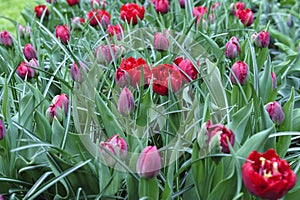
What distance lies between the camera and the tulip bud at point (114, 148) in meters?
0.97

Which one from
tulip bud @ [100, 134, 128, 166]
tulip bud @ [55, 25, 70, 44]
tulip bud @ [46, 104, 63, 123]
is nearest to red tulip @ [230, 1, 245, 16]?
tulip bud @ [55, 25, 70, 44]

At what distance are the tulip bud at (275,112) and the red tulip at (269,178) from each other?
32 centimetres

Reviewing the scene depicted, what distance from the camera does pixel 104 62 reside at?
58.7 inches

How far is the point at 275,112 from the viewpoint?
1164 mm

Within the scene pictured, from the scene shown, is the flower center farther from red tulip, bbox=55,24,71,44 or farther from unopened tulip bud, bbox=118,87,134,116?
red tulip, bbox=55,24,71,44

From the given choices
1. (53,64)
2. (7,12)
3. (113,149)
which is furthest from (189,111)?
(7,12)

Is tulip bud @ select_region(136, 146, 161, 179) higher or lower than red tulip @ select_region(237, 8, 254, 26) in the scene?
higher

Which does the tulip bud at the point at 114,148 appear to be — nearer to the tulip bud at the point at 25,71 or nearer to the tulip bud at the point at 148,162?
the tulip bud at the point at 148,162

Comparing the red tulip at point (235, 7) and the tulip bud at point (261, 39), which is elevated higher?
the tulip bud at point (261, 39)

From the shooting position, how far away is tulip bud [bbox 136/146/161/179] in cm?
91

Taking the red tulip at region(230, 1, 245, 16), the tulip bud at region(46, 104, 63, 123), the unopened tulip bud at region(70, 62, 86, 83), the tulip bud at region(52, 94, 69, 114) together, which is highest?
the unopened tulip bud at region(70, 62, 86, 83)

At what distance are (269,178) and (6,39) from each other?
124 centimetres

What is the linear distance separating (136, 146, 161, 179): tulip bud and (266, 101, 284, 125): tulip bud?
367 millimetres

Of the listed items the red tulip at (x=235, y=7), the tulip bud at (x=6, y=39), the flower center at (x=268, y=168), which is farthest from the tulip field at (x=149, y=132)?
the red tulip at (x=235, y=7)
